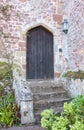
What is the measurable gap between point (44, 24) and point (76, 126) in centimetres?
582

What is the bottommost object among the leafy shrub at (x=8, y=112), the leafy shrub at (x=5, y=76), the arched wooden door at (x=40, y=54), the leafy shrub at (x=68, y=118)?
the leafy shrub at (x=8, y=112)

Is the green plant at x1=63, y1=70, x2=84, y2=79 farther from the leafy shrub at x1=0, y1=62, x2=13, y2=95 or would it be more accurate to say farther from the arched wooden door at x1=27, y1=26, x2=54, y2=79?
the leafy shrub at x1=0, y1=62, x2=13, y2=95

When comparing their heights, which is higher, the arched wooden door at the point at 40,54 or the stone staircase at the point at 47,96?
the arched wooden door at the point at 40,54

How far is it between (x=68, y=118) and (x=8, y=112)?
2439mm

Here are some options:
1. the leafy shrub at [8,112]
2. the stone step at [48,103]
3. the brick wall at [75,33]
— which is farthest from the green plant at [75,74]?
the leafy shrub at [8,112]

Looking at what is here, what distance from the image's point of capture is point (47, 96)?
7363 millimetres

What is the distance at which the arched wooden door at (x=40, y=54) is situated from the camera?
8.92 m

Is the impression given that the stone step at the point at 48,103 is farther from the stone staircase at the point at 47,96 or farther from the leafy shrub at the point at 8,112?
the leafy shrub at the point at 8,112

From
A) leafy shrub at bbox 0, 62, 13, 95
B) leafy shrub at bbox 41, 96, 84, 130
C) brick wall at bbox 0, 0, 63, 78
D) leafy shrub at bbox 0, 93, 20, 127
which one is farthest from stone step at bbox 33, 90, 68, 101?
leafy shrub at bbox 41, 96, 84, 130

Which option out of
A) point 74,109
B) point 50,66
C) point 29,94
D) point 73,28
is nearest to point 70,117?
point 74,109

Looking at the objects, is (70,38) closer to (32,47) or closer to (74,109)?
(32,47)

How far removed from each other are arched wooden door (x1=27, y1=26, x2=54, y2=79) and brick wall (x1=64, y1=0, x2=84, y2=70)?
1009 mm

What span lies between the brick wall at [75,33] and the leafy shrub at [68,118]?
3.17 metres

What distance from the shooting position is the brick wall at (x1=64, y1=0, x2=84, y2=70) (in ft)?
24.1
